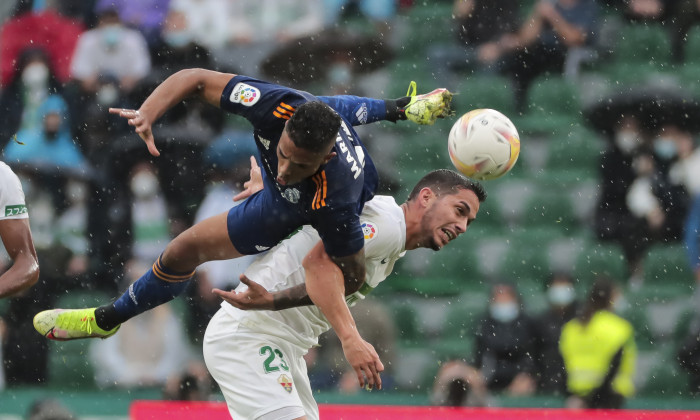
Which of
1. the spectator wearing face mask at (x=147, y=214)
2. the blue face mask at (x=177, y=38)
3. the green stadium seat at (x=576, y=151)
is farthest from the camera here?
the blue face mask at (x=177, y=38)

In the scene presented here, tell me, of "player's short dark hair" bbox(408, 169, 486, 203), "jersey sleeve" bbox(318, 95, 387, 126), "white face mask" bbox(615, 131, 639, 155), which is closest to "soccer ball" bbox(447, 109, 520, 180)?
"player's short dark hair" bbox(408, 169, 486, 203)

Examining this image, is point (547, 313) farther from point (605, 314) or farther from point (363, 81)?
point (363, 81)

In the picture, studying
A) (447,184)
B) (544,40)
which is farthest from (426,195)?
(544,40)

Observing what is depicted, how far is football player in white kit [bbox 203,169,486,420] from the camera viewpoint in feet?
17.7

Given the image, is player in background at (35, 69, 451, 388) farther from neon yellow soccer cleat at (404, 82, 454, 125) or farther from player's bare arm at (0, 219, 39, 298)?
player's bare arm at (0, 219, 39, 298)

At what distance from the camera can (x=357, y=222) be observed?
5043 mm

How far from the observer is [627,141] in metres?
9.62

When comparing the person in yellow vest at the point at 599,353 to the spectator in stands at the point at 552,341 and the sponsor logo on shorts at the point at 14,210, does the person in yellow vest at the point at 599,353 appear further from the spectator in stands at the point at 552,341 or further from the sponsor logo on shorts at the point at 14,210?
the sponsor logo on shorts at the point at 14,210

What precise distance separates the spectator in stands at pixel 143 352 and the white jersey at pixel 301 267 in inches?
131

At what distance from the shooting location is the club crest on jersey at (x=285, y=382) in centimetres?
542

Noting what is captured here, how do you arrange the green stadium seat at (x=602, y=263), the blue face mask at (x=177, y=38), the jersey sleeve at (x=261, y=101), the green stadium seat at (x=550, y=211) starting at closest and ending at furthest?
the jersey sleeve at (x=261, y=101), the green stadium seat at (x=602, y=263), the green stadium seat at (x=550, y=211), the blue face mask at (x=177, y=38)

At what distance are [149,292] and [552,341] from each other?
3.70m

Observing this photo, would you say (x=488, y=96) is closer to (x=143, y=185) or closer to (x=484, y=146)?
(x=143, y=185)

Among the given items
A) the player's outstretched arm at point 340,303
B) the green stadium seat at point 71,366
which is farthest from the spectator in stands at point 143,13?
the player's outstretched arm at point 340,303
